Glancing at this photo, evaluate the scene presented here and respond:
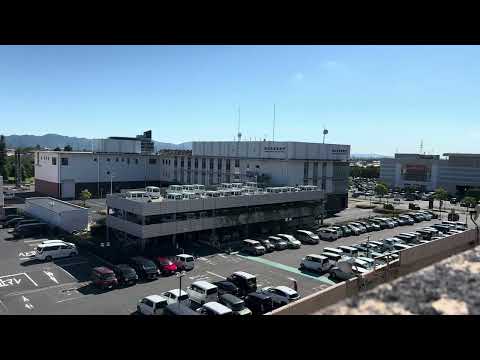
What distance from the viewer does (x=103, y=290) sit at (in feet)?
23.4

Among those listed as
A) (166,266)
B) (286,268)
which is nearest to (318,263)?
(286,268)

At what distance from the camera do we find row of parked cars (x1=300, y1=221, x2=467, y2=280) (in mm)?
8070

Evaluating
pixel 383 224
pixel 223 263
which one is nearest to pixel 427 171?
pixel 383 224

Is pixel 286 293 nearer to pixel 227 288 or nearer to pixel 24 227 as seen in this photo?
pixel 227 288

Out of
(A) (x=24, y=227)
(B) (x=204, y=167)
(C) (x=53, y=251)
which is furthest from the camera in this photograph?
(B) (x=204, y=167)

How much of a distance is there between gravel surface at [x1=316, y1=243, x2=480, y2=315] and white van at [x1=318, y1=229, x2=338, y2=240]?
36.5 ft

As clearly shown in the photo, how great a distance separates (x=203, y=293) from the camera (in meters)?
6.62

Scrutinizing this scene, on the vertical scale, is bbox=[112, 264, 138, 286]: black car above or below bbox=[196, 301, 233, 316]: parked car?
below

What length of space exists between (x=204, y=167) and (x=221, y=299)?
12.9 meters

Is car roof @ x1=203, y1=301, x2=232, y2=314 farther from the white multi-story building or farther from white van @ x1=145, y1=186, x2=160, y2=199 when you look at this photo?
the white multi-story building

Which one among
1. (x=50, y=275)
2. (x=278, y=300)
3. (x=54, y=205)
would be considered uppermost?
(x=54, y=205)

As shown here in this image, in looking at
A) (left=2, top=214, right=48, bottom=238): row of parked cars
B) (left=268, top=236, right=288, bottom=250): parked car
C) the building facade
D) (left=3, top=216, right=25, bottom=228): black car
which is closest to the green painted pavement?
(left=268, top=236, right=288, bottom=250): parked car

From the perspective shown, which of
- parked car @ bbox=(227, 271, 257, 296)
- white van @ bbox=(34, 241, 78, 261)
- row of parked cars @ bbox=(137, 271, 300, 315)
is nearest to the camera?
row of parked cars @ bbox=(137, 271, 300, 315)
